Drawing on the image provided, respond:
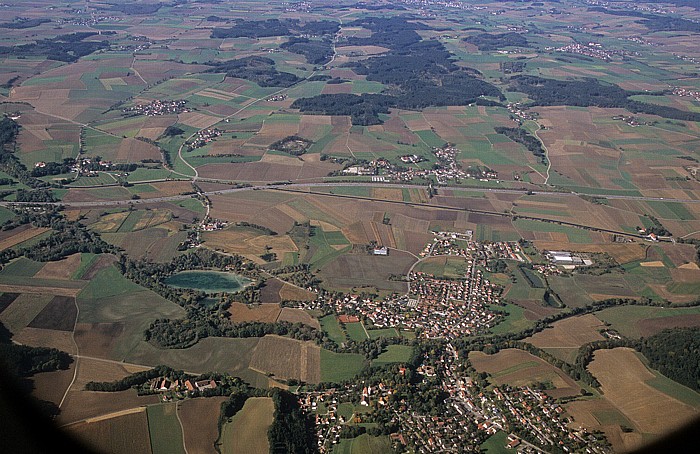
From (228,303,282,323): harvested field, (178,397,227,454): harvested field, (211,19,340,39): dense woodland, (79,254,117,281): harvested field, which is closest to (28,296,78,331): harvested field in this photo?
(79,254,117,281): harvested field

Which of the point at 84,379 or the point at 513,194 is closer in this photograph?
the point at 84,379

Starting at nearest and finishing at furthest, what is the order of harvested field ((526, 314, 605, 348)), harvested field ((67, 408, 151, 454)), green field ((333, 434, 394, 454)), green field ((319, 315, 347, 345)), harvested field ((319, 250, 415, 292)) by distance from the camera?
harvested field ((67, 408, 151, 454)) < green field ((333, 434, 394, 454)) < green field ((319, 315, 347, 345)) < harvested field ((526, 314, 605, 348)) < harvested field ((319, 250, 415, 292))

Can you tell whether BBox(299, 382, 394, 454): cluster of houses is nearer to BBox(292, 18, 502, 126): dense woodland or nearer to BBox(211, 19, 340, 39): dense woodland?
BBox(292, 18, 502, 126): dense woodland

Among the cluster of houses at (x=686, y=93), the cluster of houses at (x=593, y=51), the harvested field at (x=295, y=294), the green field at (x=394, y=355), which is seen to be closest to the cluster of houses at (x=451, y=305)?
the green field at (x=394, y=355)

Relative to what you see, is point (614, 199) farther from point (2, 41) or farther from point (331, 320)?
point (2, 41)

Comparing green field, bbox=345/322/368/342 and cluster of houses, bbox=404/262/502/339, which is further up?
green field, bbox=345/322/368/342

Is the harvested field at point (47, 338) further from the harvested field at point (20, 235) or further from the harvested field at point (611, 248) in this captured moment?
the harvested field at point (611, 248)

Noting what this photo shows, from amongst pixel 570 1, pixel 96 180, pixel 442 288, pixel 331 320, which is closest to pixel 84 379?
pixel 331 320

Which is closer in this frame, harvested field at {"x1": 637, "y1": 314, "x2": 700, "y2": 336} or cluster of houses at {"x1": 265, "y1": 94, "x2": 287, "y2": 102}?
harvested field at {"x1": 637, "y1": 314, "x2": 700, "y2": 336}
